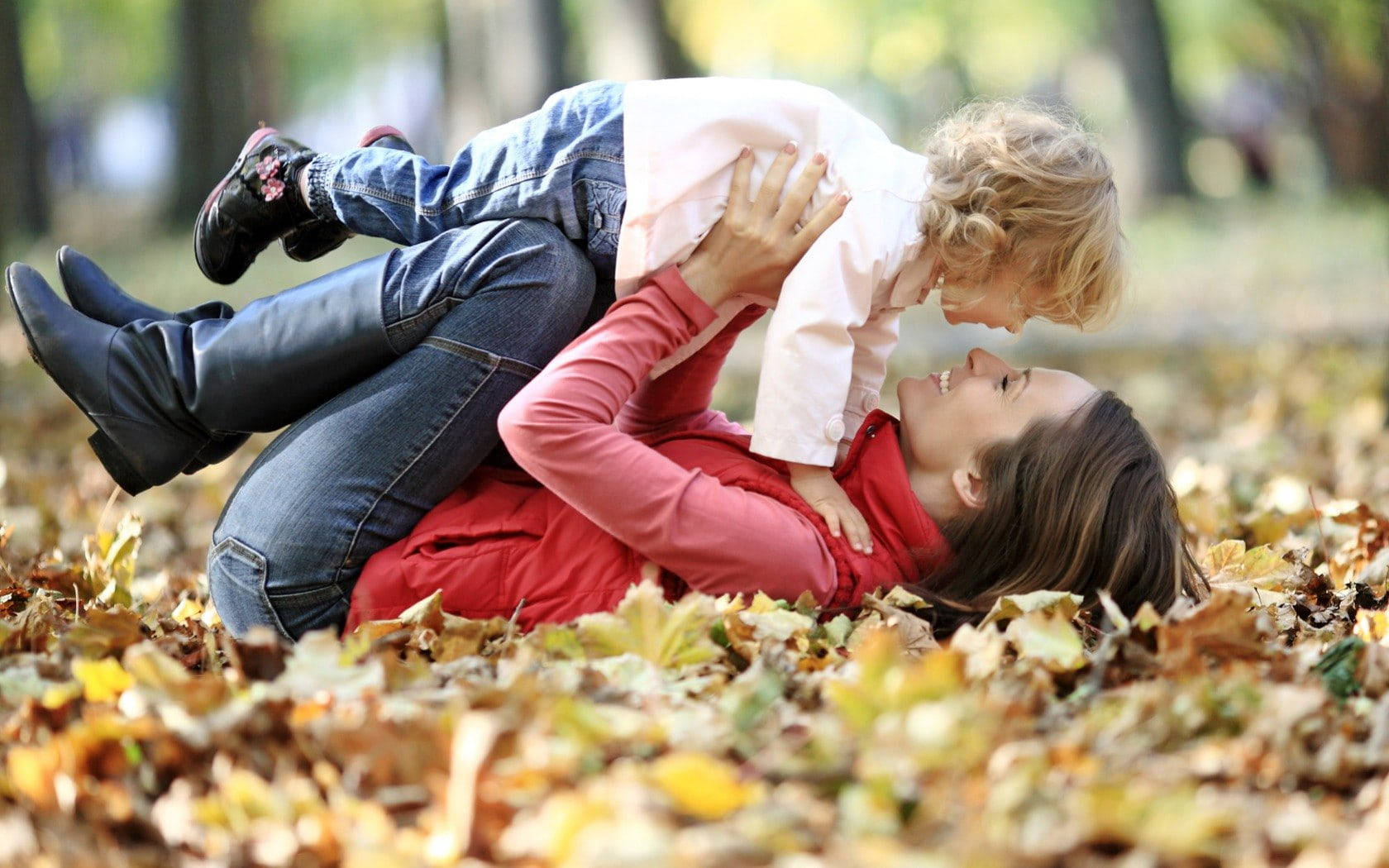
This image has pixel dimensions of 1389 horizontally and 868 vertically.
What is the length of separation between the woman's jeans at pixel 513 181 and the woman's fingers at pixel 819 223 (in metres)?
0.38

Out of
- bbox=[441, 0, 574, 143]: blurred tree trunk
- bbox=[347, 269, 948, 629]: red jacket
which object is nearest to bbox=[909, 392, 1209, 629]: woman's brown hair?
bbox=[347, 269, 948, 629]: red jacket

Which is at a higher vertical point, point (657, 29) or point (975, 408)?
point (657, 29)

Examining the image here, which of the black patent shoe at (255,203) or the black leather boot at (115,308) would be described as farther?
the black patent shoe at (255,203)

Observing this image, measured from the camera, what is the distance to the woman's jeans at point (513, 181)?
272 centimetres

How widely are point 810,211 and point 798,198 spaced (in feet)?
0.22

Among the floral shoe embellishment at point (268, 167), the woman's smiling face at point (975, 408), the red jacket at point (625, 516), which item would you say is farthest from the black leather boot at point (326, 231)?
the woman's smiling face at point (975, 408)

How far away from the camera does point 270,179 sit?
301 cm

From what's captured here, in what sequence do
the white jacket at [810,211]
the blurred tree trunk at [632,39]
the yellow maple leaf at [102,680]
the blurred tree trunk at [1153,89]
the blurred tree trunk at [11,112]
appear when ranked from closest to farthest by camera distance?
the yellow maple leaf at [102,680]
the white jacket at [810,211]
the blurred tree trunk at [11,112]
the blurred tree trunk at [632,39]
the blurred tree trunk at [1153,89]

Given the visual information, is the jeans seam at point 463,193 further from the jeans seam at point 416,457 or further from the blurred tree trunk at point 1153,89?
the blurred tree trunk at point 1153,89

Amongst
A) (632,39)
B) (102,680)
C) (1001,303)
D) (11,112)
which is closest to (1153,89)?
(632,39)

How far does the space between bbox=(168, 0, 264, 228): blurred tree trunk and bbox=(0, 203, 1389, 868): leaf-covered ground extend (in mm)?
14791

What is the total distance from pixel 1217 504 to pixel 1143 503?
133cm

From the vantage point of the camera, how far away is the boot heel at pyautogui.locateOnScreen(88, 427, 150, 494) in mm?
2717

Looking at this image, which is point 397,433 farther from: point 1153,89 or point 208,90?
point 1153,89
